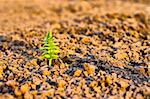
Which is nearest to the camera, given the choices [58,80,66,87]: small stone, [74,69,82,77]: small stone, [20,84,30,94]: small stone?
[20,84,30,94]: small stone

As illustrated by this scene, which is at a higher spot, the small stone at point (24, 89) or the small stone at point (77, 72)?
the small stone at point (77, 72)

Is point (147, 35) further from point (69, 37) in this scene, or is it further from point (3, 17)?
point (3, 17)

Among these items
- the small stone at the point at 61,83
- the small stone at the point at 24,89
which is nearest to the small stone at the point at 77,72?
the small stone at the point at 61,83

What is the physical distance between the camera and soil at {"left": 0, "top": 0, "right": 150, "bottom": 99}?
309 cm

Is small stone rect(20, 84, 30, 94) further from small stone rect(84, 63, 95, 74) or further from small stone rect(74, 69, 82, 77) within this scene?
small stone rect(84, 63, 95, 74)

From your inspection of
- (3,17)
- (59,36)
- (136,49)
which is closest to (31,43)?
(59,36)

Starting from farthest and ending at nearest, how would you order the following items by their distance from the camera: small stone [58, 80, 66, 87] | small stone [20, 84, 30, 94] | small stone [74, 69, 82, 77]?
small stone [74, 69, 82, 77]
small stone [58, 80, 66, 87]
small stone [20, 84, 30, 94]

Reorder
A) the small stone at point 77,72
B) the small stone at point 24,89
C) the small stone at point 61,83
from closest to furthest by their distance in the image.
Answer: the small stone at point 24,89 < the small stone at point 61,83 < the small stone at point 77,72

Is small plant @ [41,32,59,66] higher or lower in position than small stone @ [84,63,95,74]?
higher

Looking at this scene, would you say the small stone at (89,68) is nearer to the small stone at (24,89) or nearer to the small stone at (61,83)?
the small stone at (61,83)

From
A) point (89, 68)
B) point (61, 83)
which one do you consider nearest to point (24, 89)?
point (61, 83)

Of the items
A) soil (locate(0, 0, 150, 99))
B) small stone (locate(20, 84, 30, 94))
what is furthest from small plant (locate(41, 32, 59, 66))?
small stone (locate(20, 84, 30, 94))

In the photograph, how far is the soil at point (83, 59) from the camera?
10.1 ft

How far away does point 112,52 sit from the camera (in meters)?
3.66
